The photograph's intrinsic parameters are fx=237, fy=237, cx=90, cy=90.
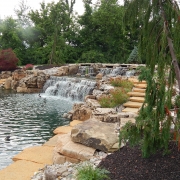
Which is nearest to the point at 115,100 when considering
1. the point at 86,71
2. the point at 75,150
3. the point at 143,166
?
the point at 75,150

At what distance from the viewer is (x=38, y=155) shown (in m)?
4.92

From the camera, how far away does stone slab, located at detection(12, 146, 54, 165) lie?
4.68 meters

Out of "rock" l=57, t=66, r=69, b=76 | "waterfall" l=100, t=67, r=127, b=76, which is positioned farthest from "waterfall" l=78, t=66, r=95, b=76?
"rock" l=57, t=66, r=69, b=76

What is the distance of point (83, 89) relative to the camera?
13273mm

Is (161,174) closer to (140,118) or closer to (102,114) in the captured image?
(140,118)

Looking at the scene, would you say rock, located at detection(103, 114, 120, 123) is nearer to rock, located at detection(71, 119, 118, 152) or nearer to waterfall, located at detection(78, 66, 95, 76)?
rock, located at detection(71, 119, 118, 152)

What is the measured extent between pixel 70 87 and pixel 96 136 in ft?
31.9

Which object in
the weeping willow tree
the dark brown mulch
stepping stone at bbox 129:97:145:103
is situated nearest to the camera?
the weeping willow tree

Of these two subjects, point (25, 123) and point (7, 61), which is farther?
point (7, 61)

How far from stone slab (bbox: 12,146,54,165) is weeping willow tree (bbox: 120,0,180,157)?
7.54 ft

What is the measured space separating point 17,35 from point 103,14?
31.9 feet

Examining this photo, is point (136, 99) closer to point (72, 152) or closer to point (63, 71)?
point (72, 152)

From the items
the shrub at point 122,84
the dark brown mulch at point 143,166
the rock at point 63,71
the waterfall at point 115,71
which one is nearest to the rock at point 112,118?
the dark brown mulch at point 143,166

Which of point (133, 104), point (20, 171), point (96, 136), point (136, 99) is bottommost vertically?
point (20, 171)
